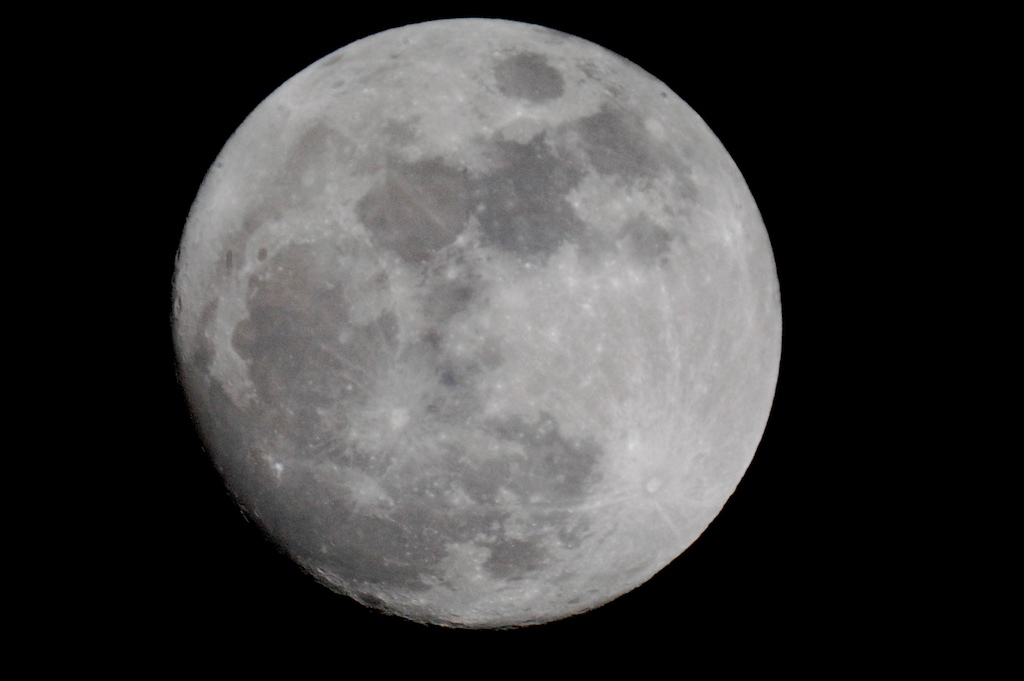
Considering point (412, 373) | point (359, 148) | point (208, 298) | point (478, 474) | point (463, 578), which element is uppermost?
point (359, 148)

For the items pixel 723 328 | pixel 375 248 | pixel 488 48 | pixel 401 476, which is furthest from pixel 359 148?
pixel 723 328

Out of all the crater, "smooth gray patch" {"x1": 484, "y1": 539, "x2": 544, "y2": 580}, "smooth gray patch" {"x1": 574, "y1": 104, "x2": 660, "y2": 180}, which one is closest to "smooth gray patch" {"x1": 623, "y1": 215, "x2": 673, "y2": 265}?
"smooth gray patch" {"x1": 574, "y1": 104, "x2": 660, "y2": 180}

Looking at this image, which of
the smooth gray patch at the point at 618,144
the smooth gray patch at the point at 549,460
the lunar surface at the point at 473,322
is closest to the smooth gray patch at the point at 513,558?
the lunar surface at the point at 473,322

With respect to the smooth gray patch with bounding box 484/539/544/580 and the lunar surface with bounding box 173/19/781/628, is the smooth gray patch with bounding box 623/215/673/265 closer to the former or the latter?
the lunar surface with bounding box 173/19/781/628

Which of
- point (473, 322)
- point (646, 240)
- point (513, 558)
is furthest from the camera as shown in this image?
point (513, 558)

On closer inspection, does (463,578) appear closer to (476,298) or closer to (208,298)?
(476,298)

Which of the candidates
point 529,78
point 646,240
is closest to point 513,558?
point 646,240

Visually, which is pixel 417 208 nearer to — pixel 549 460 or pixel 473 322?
pixel 473 322
